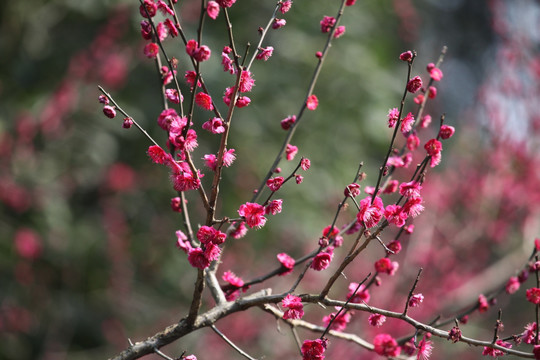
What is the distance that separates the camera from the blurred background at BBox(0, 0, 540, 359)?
4.26 meters

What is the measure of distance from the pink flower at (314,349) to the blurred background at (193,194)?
2.10 metres

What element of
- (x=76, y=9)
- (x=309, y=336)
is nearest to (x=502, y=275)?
(x=309, y=336)

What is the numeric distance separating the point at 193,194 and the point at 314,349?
452cm

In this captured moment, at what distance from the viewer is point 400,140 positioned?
638cm

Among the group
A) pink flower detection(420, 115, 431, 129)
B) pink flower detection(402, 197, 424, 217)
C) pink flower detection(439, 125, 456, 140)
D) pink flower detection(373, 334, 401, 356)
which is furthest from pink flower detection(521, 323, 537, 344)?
pink flower detection(420, 115, 431, 129)

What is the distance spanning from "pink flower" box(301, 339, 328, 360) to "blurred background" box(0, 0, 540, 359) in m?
2.10

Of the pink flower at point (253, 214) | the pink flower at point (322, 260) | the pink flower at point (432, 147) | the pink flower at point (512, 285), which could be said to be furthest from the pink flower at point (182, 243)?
the pink flower at point (512, 285)

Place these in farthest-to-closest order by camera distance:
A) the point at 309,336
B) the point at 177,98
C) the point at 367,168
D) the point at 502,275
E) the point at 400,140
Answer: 1. the point at 367,168
2. the point at 400,140
3. the point at 309,336
4. the point at 502,275
5. the point at 177,98

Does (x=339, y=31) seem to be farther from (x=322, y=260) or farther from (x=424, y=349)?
(x=424, y=349)

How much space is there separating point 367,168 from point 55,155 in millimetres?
4116

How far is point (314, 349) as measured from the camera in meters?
1.20

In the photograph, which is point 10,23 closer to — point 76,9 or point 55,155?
point 76,9

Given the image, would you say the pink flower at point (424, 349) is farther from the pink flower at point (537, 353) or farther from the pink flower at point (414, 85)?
the pink flower at point (414, 85)

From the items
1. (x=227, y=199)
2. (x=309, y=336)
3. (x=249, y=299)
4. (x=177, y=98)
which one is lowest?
(x=249, y=299)
